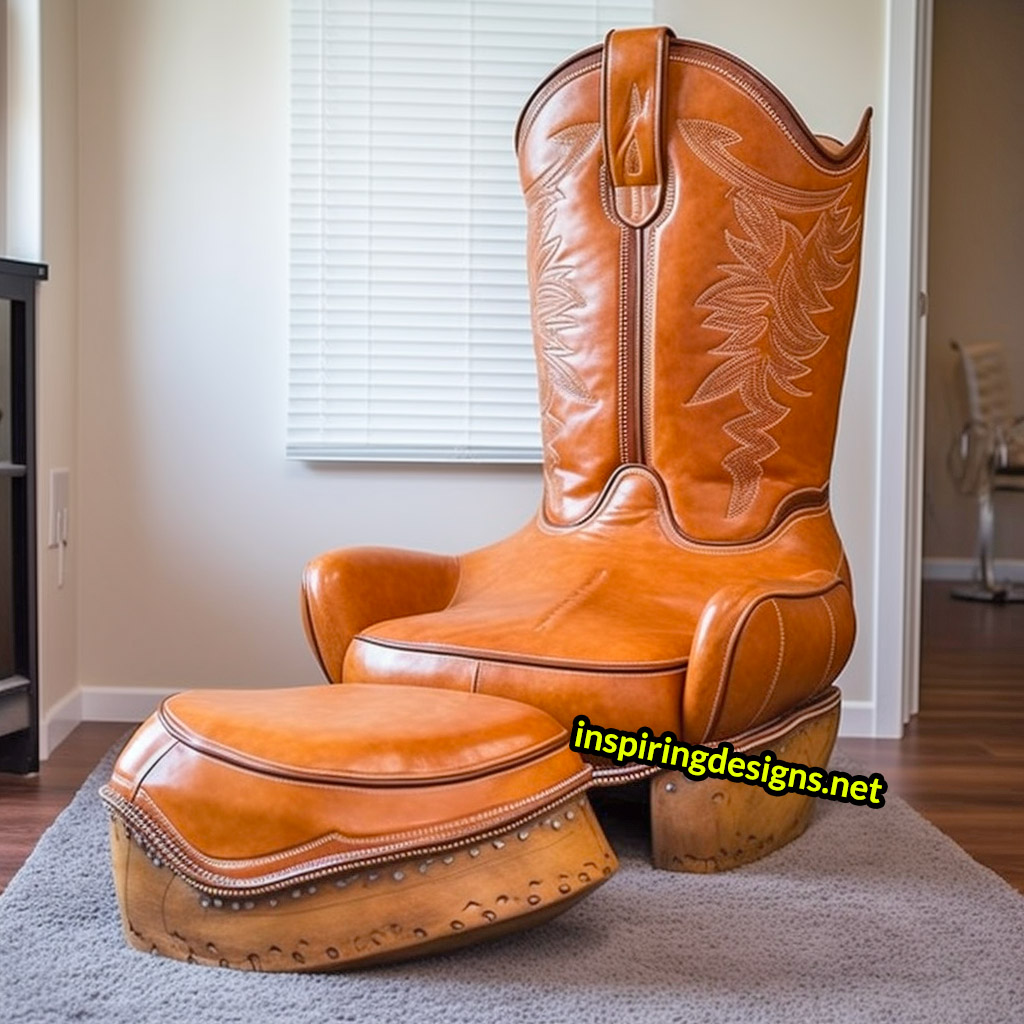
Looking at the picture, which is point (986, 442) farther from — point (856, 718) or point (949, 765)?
point (949, 765)

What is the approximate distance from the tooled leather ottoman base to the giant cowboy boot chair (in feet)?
1.77

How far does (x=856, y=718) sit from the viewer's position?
3.19 m

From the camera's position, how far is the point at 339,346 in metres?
3.16

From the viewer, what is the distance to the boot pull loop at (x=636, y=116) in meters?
2.41

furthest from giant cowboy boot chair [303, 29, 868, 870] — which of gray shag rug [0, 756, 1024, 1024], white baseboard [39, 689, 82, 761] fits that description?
white baseboard [39, 689, 82, 761]

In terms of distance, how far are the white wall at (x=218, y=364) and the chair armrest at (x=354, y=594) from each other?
76 centimetres

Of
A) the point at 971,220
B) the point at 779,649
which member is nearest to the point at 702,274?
the point at 779,649

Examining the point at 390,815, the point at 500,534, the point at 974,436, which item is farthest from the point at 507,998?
the point at 974,436

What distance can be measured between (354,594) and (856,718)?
1.36 meters

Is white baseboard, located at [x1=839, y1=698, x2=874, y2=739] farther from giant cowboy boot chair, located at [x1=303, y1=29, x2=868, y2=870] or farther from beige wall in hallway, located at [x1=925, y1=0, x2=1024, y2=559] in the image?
beige wall in hallway, located at [x1=925, y1=0, x2=1024, y2=559]

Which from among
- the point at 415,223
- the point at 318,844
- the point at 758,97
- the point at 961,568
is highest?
the point at 758,97

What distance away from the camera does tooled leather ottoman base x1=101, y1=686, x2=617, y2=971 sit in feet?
5.06

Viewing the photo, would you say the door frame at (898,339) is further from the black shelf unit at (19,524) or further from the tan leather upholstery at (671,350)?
the black shelf unit at (19,524)

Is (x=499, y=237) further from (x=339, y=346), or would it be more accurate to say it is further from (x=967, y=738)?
(x=967, y=738)
